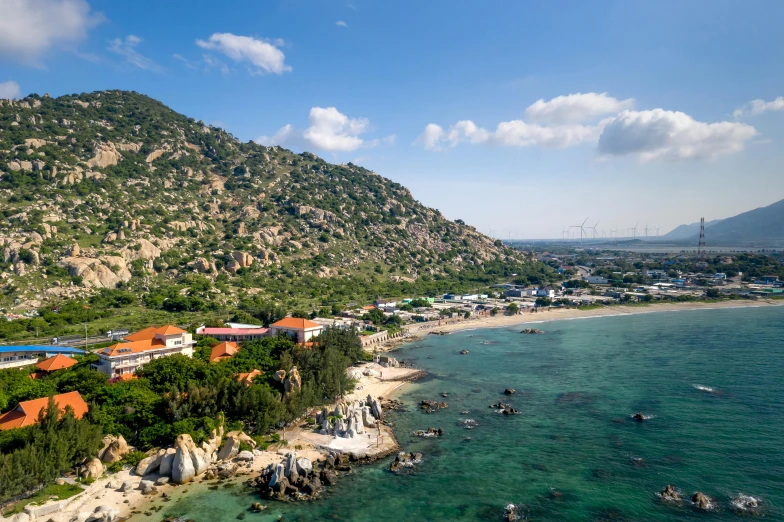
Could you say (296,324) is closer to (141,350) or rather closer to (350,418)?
(141,350)

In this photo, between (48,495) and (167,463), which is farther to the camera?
(167,463)

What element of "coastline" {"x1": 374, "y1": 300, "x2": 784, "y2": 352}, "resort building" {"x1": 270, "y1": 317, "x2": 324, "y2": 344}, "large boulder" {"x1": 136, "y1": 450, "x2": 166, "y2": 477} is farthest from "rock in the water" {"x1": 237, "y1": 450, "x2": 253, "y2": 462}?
"coastline" {"x1": 374, "y1": 300, "x2": 784, "y2": 352}

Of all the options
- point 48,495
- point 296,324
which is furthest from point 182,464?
point 296,324

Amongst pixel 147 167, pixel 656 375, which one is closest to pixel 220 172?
pixel 147 167

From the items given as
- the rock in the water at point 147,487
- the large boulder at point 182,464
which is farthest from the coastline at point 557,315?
the rock in the water at point 147,487

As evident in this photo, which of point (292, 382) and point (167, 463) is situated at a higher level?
point (292, 382)

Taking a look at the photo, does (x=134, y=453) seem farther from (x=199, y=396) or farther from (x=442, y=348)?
(x=442, y=348)
